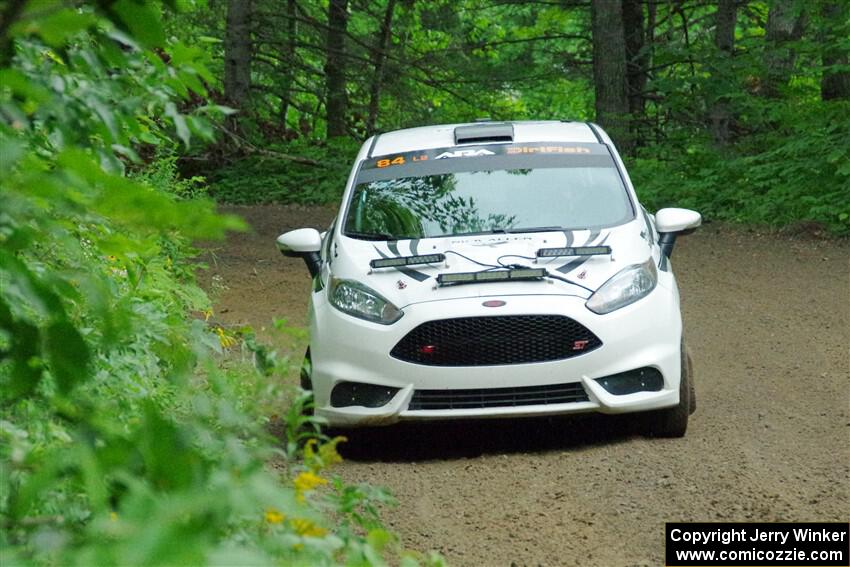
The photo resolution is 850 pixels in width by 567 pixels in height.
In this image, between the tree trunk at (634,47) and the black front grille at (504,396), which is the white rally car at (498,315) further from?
the tree trunk at (634,47)

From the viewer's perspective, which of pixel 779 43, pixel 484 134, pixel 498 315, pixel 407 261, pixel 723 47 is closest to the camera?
pixel 498 315

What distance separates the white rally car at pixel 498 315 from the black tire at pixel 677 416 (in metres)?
0.01

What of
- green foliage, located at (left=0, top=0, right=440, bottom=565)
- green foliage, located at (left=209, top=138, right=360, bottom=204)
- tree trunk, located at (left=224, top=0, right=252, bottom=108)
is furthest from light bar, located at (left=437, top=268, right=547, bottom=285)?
tree trunk, located at (left=224, top=0, right=252, bottom=108)

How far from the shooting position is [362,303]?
7.88m

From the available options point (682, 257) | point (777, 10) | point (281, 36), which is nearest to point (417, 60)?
point (281, 36)

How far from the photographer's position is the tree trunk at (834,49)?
56.1 feet

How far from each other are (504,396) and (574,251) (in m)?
1.01

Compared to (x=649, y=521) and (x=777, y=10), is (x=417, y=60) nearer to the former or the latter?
(x=777, y=10)

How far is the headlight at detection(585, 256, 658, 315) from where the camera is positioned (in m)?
7.71

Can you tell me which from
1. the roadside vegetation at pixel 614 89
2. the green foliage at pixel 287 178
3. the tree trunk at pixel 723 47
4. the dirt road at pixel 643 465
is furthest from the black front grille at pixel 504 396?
the green foliage at pixel 287 178

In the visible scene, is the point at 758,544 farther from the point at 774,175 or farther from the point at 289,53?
the point at 289,53

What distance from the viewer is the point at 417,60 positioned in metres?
25.9

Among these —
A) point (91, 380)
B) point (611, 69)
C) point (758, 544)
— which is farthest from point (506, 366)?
point (611, 69)

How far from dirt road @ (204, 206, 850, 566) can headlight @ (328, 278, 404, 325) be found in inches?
34.6
